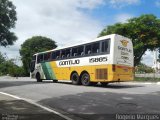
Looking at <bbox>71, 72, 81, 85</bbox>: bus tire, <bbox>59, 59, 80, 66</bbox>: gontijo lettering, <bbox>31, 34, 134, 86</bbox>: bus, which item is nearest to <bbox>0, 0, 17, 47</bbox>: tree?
<bbox>31, 34, 134, 86</bbox>: bus

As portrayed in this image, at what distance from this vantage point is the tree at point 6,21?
1266 inches

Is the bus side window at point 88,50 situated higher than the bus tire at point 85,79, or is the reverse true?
the bus side window at point 88,50

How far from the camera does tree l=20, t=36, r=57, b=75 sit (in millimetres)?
80706

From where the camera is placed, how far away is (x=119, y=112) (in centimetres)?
1041

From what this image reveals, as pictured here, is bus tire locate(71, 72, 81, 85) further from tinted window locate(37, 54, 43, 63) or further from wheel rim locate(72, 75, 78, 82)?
tinted window locate(37, 54, 43, 63)

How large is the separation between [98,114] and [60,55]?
668 inches

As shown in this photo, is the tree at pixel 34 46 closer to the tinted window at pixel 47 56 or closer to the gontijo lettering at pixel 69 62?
the tinted window at pixel 47 56

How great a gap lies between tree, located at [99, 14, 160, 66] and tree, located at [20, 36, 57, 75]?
3803 centimetres

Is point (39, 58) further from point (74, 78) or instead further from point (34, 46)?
point (34, 46)

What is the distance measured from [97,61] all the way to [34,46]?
211 feet

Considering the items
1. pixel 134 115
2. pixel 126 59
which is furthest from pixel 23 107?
pixel 126 59

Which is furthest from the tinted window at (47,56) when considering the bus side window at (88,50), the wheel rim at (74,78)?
the bus side window at (88,50)

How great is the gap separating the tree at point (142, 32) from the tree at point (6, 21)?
1814 cm

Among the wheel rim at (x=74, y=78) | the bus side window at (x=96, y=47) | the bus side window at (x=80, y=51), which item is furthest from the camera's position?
the wheel rim at (x=74, y=78)
